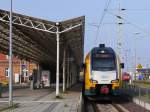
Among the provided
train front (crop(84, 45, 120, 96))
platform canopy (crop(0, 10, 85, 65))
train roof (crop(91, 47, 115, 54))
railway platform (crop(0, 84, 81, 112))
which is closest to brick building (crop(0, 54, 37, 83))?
platform canopy (crop(0, 10, 85, 65))

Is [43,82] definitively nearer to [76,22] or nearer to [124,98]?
[124,98]

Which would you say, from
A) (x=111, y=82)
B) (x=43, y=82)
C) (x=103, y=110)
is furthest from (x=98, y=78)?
(x=43, y=82)

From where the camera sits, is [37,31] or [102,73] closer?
[102,73]

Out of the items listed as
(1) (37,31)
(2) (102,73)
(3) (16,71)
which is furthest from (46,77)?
(3) (16,71)

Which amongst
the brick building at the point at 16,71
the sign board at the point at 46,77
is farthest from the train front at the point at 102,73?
the brick building at the point at 16,71

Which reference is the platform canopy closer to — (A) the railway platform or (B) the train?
(B) the train

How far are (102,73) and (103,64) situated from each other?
787 millimetres

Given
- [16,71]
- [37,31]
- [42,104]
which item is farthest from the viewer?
[16,71]

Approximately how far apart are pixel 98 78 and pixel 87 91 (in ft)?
3.79

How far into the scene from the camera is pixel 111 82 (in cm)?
3275

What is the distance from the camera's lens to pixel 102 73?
32.9 meters

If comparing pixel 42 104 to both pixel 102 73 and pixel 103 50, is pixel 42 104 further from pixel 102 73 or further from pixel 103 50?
pixel 103 50

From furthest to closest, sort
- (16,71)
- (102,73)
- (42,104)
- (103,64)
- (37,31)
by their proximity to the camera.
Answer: (16,71)
(37,31)
(103,64)
(102,73)
(42,104)

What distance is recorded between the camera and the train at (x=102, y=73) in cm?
3281
